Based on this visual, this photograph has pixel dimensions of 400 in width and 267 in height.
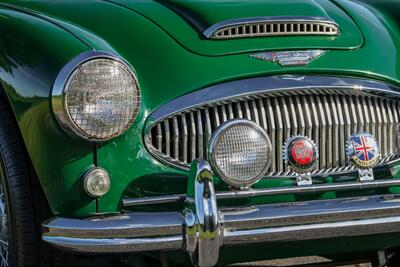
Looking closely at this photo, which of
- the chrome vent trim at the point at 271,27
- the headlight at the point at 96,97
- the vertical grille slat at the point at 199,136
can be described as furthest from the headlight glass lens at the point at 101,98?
the chrome vent trim at the point at 271,27

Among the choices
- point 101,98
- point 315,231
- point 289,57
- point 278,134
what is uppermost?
point 289,57

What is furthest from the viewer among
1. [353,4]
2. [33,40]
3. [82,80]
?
[353,4]

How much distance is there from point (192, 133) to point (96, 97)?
0.41 metres

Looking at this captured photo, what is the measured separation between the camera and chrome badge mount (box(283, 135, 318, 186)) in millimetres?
3432

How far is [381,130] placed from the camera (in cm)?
368

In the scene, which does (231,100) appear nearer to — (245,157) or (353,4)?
(245,157)

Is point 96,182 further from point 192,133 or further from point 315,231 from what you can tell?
point 315,231

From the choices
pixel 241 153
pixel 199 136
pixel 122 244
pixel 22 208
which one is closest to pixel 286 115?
pixel 241 153

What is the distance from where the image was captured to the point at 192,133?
335 centimetres

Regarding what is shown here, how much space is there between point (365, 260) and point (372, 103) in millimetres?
764

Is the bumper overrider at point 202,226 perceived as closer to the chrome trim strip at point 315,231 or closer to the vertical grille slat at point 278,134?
the chrome trim strip at point 315,231

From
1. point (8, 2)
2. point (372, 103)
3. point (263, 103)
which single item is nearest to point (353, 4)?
point (372, 103)

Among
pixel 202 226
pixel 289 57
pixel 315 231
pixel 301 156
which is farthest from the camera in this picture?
pixel 289 57

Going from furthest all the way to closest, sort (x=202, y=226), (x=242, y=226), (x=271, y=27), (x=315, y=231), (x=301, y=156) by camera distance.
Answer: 1. (x=271, y=27)
2. (x=301, y=156)
3. (x=315, y=231)
4. (x=242, y=226)
5. (x=202, y=226)
